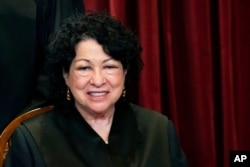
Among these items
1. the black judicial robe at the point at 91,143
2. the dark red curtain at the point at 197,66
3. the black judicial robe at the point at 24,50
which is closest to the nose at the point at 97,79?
the black judicial robe at the point at 91,143

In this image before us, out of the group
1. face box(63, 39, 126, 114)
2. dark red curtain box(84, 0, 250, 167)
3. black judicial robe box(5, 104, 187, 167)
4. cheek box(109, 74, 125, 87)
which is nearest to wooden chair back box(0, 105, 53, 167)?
black judicial robe box(5, 104, 187, 167)

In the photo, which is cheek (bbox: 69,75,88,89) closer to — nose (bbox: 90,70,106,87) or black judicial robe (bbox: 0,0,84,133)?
nose (bbox: 90,70,106,87)

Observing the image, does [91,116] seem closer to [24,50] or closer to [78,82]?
[78,82]

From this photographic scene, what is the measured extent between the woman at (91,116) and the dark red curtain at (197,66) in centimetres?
40

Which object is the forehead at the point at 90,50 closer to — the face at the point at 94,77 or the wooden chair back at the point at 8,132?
the face at the point at 94,77

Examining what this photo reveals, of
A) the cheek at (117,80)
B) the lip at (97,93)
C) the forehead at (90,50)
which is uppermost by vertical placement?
the forehead at (90,50)

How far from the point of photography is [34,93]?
1.66 metres

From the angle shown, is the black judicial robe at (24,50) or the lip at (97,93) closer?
the lip at (97,93)

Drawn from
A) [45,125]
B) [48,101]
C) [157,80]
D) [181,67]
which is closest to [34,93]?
[48,101]

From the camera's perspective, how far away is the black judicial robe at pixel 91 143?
4.78 feet

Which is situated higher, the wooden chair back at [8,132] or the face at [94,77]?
the face at [94,77]

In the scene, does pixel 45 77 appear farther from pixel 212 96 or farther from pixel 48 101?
pixel 212 96

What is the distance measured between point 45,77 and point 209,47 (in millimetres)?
751

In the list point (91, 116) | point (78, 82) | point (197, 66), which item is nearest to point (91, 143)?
point (91, 116)
